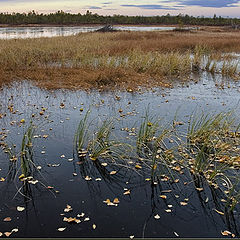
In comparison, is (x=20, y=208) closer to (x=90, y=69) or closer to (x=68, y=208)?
(x=68, y=208)

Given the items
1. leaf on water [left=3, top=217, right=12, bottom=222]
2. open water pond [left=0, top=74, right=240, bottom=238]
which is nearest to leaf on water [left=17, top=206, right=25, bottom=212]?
open water pond [left=0, top=74, right=240, bottom=238]

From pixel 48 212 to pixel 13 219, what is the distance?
0.42m

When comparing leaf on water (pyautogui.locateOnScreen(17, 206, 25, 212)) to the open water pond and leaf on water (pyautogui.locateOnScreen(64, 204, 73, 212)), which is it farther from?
leaf on water (pyautogui.locateOnScreen(64, 204, 73, 212))

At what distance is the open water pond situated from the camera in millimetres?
3516

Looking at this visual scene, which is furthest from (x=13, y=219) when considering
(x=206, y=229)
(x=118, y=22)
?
(x=118, y=22)

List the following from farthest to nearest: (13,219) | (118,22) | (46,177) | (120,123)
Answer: (118,22)
(120,123)
(46,177)
(13,219)

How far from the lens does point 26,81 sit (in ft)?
37.3

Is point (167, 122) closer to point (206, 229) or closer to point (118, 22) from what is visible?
point (206, 229)

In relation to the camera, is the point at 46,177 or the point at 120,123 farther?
the point at 120,123

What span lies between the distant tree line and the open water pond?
79.0m

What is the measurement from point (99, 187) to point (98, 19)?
93183 millimetres

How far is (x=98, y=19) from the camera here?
300 feet

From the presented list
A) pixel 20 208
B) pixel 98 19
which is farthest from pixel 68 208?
pixel 98 19

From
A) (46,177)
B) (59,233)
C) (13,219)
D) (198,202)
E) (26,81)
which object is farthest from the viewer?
(26,81)
